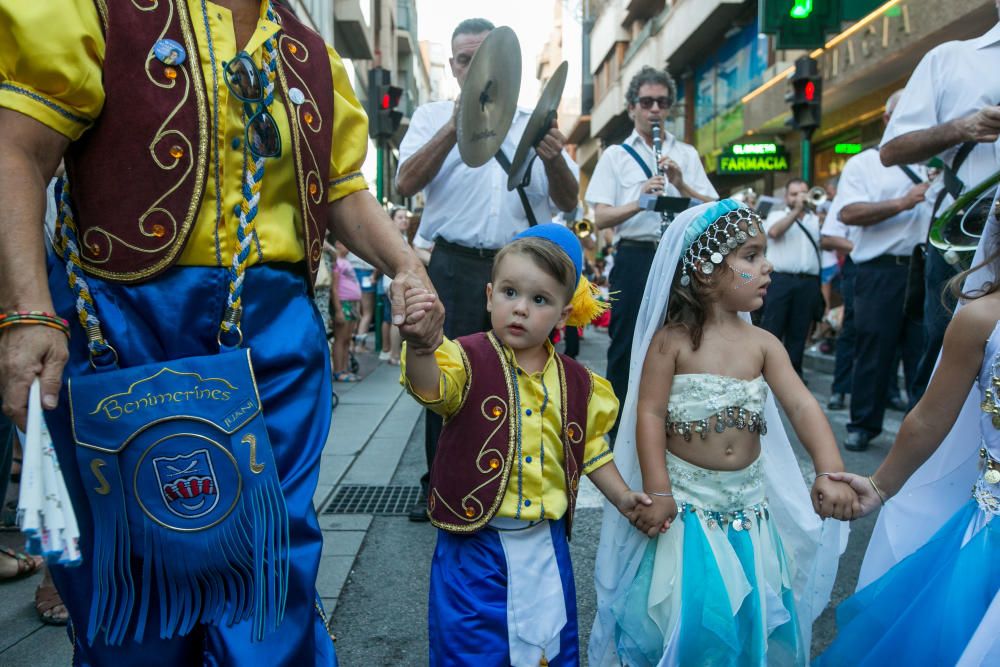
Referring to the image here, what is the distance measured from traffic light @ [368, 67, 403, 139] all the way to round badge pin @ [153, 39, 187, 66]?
9919mm

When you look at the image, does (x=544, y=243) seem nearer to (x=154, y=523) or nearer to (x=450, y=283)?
(x=154, y=523)

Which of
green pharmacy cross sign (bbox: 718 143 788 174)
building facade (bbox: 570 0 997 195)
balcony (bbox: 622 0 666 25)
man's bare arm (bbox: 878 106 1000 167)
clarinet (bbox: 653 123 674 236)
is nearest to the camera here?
man's bare arm (bbox: 878 106 1000 167)

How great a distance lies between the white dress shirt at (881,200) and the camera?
5.52 meters

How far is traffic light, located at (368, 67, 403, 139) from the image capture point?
1141 centimetres

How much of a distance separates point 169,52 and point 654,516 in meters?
1.61

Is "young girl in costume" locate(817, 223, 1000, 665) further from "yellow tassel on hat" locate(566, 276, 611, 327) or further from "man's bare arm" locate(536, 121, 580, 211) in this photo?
"man's bare arm" locate(536, 121, 580, 211)

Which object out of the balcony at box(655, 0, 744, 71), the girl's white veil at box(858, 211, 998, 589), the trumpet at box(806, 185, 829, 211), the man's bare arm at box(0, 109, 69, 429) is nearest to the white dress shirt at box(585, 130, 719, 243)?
the girl's white veil at box(858, 211, 998, 589)

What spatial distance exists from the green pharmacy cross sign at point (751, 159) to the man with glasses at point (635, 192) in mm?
10687

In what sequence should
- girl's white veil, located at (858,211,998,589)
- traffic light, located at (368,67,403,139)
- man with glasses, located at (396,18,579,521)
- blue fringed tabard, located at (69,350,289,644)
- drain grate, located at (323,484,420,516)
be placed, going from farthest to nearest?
1. traffic light, located at (368,67,403,139)
2. drain grate, located at (323,484,420,516)
3. man with glasses, located at (396,18,579,521)
4. girl's white veil, located at (858,211,998,589)
5. blue fringed tabard, located at (69,350,289,644)

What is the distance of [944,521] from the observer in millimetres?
2244

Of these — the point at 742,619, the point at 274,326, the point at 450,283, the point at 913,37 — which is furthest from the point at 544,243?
the point at 913,37

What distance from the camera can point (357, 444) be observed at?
574 centimetres

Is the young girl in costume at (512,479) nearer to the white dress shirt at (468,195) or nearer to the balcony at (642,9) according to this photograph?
the white dress shirt at (468,195)

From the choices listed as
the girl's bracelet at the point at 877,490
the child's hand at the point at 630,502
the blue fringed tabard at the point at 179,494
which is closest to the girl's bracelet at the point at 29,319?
the blue fringed tabard at the point at 179,494
